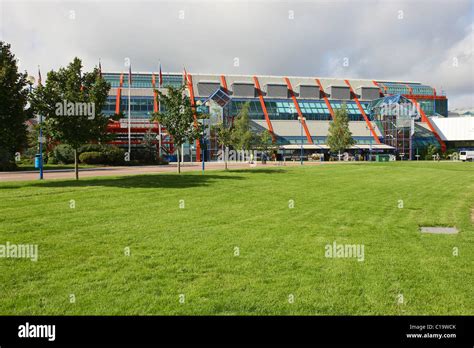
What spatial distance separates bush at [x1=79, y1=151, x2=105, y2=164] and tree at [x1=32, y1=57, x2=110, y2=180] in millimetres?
22560

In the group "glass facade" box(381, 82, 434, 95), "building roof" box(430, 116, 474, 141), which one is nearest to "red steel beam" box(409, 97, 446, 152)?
"building roof" box(430, 116, 474, 141)

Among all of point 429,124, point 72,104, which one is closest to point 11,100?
point 72,104

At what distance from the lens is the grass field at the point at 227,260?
5.05m

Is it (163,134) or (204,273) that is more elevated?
(163,134)

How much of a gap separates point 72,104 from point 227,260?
50.1 ft

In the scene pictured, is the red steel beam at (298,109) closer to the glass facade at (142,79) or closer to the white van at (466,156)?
the glass facade at (142,79)

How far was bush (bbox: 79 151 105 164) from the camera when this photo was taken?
1585 inches

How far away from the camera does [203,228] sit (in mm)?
9578

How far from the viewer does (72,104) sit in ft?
60.2

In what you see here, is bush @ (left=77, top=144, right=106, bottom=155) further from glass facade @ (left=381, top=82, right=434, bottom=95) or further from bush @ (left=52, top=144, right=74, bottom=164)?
glass facade @ (left=381, top=82, right=434, bottom=95)

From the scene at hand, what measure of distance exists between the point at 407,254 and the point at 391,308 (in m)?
2.99

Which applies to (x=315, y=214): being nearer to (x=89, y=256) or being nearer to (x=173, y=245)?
(x=173, y=245)

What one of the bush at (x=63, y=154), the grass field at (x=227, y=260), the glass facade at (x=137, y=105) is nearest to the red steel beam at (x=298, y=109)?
the glass facade at (x=137, y=105)
